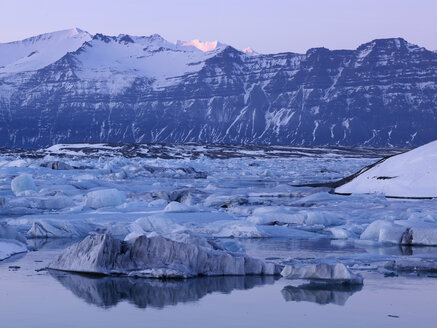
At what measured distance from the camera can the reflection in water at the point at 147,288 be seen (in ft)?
30.2

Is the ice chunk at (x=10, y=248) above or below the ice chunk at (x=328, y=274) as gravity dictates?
below

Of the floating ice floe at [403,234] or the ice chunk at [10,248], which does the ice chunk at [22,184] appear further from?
the floating ice floe at [403,234]

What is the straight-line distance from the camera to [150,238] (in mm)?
11266

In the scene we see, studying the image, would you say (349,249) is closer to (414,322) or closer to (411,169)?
(414,322)

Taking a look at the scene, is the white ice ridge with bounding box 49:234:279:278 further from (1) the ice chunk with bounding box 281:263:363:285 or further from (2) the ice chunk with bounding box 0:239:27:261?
(2) the ice chunk with bounding box 0:239:27:261

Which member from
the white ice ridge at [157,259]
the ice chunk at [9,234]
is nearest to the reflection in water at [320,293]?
the white ice ridge at [157,259]

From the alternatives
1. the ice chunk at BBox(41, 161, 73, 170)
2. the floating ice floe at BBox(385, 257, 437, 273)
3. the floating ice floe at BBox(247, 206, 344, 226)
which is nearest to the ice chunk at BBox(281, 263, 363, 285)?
the floating ice floe at BBox(385, 257, 437, 273)

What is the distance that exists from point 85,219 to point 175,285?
9.00 m

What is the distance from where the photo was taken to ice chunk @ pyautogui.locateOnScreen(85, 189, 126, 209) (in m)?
Result: 23.0

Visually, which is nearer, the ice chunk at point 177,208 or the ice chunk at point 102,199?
the ice chunk at point 177,208

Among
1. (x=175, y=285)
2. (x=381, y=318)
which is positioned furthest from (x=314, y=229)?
(x=381, y=318)

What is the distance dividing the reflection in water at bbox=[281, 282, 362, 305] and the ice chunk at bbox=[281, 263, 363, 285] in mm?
212

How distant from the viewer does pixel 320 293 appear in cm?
961

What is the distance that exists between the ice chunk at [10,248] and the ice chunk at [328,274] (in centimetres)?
481
